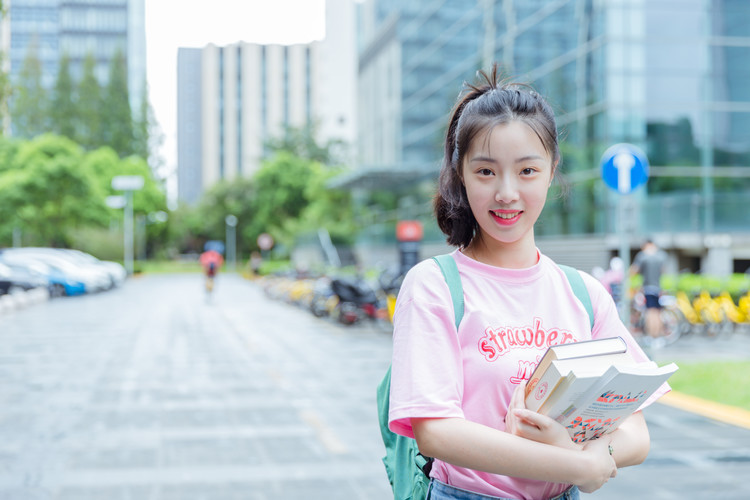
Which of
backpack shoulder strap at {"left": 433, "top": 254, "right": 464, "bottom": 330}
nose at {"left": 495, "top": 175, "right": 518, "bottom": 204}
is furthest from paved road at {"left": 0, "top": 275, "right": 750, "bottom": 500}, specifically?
nose at {"left": 495, "top": 175, "right": 518, "bottom": 204}

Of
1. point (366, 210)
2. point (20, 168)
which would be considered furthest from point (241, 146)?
point (366, 210)

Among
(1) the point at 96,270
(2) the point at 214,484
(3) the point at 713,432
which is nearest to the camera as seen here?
(2) the point at 214,484

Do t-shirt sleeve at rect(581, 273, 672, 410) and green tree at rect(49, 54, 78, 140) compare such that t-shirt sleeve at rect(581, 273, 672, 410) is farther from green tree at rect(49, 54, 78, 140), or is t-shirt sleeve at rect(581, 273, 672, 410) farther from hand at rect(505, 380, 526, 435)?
green tree at rect(49, 54, 78, 140)

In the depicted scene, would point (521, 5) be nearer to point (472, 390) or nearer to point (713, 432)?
point (713, 432)

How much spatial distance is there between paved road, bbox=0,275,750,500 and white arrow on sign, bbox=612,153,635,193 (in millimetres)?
2591

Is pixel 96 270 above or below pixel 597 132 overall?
below

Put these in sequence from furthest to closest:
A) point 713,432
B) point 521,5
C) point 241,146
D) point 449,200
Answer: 1. point 241,146
2. point 521,5
3. point 713,432
4. point 449,200

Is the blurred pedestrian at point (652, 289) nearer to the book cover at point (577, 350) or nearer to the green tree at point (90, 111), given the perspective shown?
the book cover at point (577, 350)

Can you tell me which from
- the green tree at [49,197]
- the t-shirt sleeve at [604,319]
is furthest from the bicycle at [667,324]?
the green tree at [49,197]

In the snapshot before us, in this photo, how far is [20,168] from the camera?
48688 mm

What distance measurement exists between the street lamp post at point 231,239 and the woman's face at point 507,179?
221 feet

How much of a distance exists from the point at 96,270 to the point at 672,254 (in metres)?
21.6

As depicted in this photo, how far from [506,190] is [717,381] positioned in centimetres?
780

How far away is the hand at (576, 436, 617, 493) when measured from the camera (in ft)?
4.88
